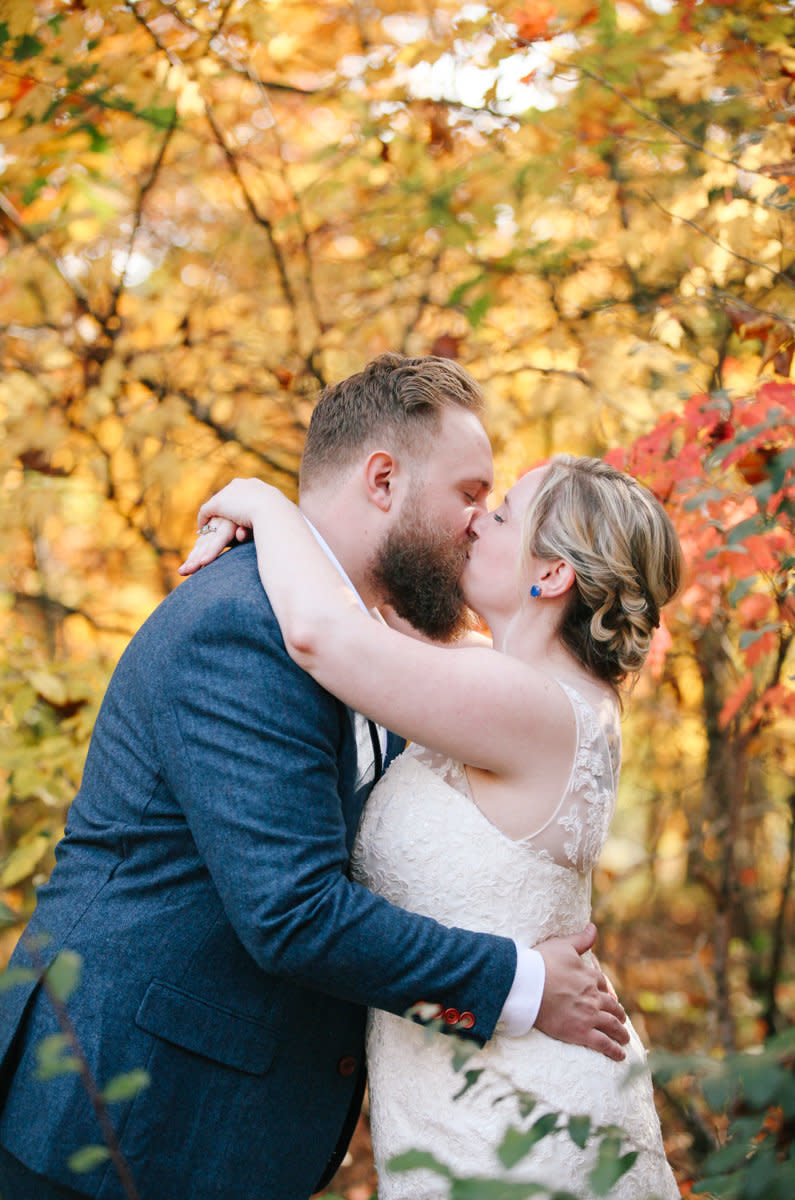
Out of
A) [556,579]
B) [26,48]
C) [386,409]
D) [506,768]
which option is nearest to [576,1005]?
[506,768]

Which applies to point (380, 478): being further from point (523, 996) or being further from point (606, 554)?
point (523, 996)

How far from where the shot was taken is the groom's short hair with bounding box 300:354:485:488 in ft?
7.87

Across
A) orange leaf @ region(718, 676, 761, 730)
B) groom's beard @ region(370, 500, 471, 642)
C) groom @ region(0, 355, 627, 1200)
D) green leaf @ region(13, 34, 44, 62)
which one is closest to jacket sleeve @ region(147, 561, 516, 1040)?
groom @ region(0, 355, 627, 1200)

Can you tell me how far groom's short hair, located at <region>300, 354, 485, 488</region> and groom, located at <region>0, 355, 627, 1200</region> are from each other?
1.66 feet

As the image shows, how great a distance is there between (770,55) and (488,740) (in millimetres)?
2900

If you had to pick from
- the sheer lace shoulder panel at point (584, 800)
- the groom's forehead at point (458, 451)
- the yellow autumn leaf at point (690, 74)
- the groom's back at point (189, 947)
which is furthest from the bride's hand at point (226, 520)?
the yellow autumn leaf at point (690, 74)

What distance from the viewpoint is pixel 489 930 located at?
6.48 ft

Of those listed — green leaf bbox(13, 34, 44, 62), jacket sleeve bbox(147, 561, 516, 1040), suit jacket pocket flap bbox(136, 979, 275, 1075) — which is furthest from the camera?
green leaf bbox(13, 34, 44, 62)

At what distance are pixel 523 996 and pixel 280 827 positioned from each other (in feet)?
2.01

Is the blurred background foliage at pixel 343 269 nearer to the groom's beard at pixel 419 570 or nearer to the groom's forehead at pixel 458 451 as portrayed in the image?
the groom's forehead at pixel 458 451

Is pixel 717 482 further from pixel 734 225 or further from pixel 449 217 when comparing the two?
pixel 449 217

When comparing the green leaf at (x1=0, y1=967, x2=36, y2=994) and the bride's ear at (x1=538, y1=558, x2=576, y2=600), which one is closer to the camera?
the green leaf at (x1=0, y1=967, x2=36, y2=994)

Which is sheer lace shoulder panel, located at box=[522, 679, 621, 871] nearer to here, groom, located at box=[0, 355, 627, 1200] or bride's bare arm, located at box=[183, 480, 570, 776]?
bride's bare arm, located at box=[183, 480, 570, 776]

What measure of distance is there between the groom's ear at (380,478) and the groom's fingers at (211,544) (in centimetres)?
35
